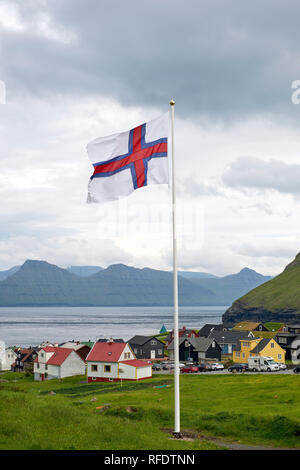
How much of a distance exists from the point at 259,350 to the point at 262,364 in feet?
23.5

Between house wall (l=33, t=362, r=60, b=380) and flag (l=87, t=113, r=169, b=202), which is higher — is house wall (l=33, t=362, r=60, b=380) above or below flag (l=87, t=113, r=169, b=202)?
below

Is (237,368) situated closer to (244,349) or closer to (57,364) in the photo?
(244,349)

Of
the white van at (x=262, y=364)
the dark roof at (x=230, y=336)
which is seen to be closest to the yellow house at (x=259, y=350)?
the white van at (x=262, y=364)

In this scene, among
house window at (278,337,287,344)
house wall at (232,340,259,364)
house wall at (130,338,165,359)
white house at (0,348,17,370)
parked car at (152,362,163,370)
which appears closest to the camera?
parked car at (152,362,163,370)

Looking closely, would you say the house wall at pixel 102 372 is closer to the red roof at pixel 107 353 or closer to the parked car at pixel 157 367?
the red roof at pixel 107 353

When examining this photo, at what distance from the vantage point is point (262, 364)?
306ft

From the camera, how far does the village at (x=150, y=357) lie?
8425 centimetres

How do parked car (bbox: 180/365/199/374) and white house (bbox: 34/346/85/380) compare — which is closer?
parked car (bbox: 180/365/199/374)

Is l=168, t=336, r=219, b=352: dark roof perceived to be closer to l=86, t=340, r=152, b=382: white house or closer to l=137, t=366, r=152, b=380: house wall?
l=137, t=366, r=152, b=380: house wall

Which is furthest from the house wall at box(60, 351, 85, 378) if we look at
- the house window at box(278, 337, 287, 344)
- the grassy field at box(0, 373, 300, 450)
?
the grassy field at box(0, 373, 300, 450)

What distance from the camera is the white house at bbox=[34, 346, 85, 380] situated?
96.1m

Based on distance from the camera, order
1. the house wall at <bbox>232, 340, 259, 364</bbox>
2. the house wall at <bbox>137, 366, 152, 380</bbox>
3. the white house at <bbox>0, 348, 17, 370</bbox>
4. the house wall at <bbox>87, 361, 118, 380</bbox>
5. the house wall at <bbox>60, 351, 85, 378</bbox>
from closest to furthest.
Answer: the house wall at <bbox>137, 366, 152, 380</bbox> < the house wall at <bbox>87, 361, 118, 380</bbox> < the house wall at <bbox>60, 351, 85, 378</bbox> < the house wall at <bbox>232, 340, 259, 364</bbox> < the white house at <bbox>0, 348, 17, 370</bbox>
